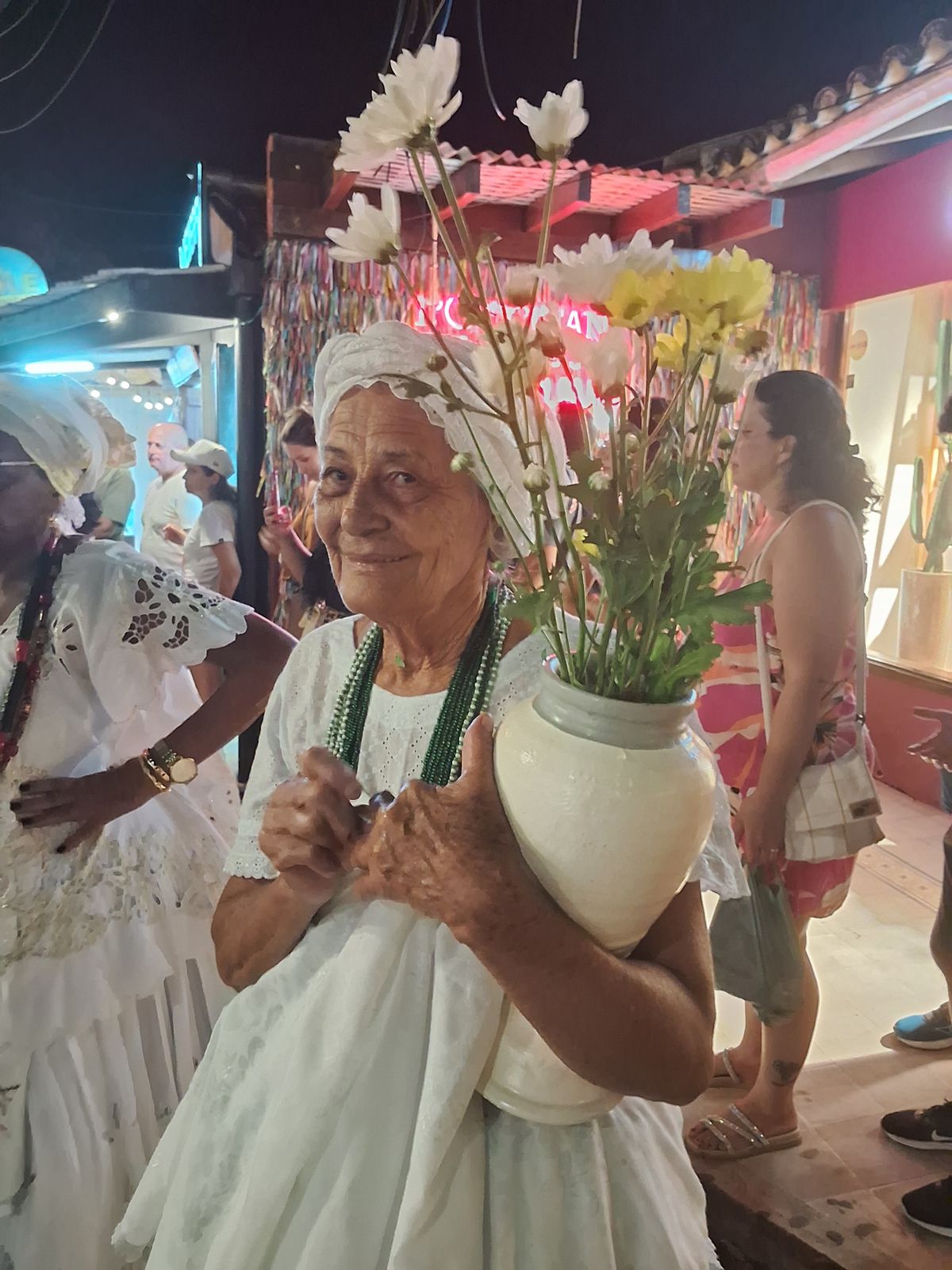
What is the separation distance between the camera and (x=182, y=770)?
1792mm

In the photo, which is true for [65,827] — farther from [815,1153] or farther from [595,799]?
[815,1153]

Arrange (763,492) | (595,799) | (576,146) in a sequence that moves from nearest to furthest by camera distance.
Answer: (595,799) → (763,492) → (576,146)

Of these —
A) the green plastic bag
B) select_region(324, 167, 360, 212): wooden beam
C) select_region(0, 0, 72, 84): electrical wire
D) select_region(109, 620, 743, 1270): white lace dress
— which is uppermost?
select_region(0, 0, 72, 84): electrical wire

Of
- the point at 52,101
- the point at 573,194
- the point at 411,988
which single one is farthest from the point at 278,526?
the point at 52,101

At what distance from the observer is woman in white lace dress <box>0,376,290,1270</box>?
1.61 metres

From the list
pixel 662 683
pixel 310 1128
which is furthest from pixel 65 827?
pixel 662 683

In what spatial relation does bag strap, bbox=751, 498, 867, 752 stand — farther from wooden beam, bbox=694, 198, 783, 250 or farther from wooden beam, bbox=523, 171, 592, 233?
wooden beam, bbox=694, 198, 783, 250

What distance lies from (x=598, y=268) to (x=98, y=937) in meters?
1.55

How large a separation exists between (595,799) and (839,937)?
11.4ft

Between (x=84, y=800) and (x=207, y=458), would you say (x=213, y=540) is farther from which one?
(x=84, y=800)

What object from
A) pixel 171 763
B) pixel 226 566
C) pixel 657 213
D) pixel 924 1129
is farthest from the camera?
pixel 657 213

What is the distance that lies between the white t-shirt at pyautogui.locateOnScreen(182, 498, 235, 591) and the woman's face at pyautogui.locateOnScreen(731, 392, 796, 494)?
10.6ft

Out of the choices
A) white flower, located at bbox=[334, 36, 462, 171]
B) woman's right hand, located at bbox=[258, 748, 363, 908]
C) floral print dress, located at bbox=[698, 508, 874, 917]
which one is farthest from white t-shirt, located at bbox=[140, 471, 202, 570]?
white flower, located at bbox=[334, 36, 462, 171]

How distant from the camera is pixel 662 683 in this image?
0.75m
